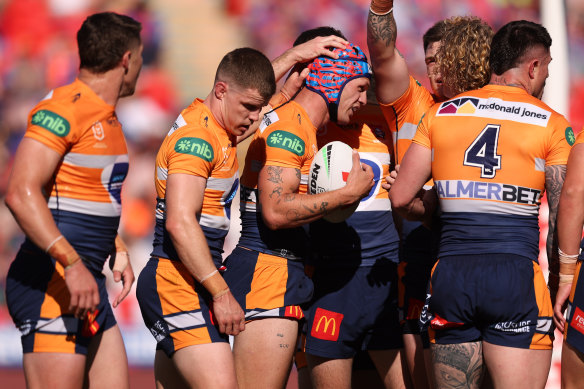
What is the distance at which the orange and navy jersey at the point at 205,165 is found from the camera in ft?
13.4

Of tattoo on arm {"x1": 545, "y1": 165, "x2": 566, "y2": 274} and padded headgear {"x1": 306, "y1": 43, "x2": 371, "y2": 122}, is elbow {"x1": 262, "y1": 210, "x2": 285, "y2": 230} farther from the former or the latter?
tattoo on arm {"x1": 545, "y1": 165, "x2": 566, "y2": 274}

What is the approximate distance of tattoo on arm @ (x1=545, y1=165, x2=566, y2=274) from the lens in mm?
3936

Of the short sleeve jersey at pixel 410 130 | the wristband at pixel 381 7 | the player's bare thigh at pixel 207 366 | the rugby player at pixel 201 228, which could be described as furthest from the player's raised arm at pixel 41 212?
the short sleeve jersey at pixel 410 130

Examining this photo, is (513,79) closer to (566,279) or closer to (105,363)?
(566,279)

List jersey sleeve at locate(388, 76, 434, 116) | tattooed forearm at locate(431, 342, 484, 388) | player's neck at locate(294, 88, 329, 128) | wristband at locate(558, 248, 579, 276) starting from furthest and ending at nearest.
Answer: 1. jersey sleeve at locate(388, 76, 434, 116)
2. player's neck at locate(294, 88, 329, 128)
3. wristband at locate(558, 248, 579, 276)
4. tattooed forearm at locate(431, 342, 484, 388)

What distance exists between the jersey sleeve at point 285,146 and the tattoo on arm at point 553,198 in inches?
57.5

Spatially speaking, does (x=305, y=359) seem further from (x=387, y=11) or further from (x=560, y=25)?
(x=560, y=25)

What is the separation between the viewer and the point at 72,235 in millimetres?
3832

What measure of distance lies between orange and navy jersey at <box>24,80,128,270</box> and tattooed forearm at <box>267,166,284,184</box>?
0.89 meters

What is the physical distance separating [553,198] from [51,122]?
272cm

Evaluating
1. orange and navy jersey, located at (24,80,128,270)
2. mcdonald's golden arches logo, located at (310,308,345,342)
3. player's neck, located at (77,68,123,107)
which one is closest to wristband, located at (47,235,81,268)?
orange and navy jersey, located at (24,80,128,270)

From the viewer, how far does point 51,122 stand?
3.62 m

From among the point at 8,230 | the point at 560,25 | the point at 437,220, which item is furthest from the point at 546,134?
→ the point at 8,230

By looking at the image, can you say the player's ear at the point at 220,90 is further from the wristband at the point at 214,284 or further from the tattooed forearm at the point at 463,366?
the tattooed forearm at the point at 463,366
